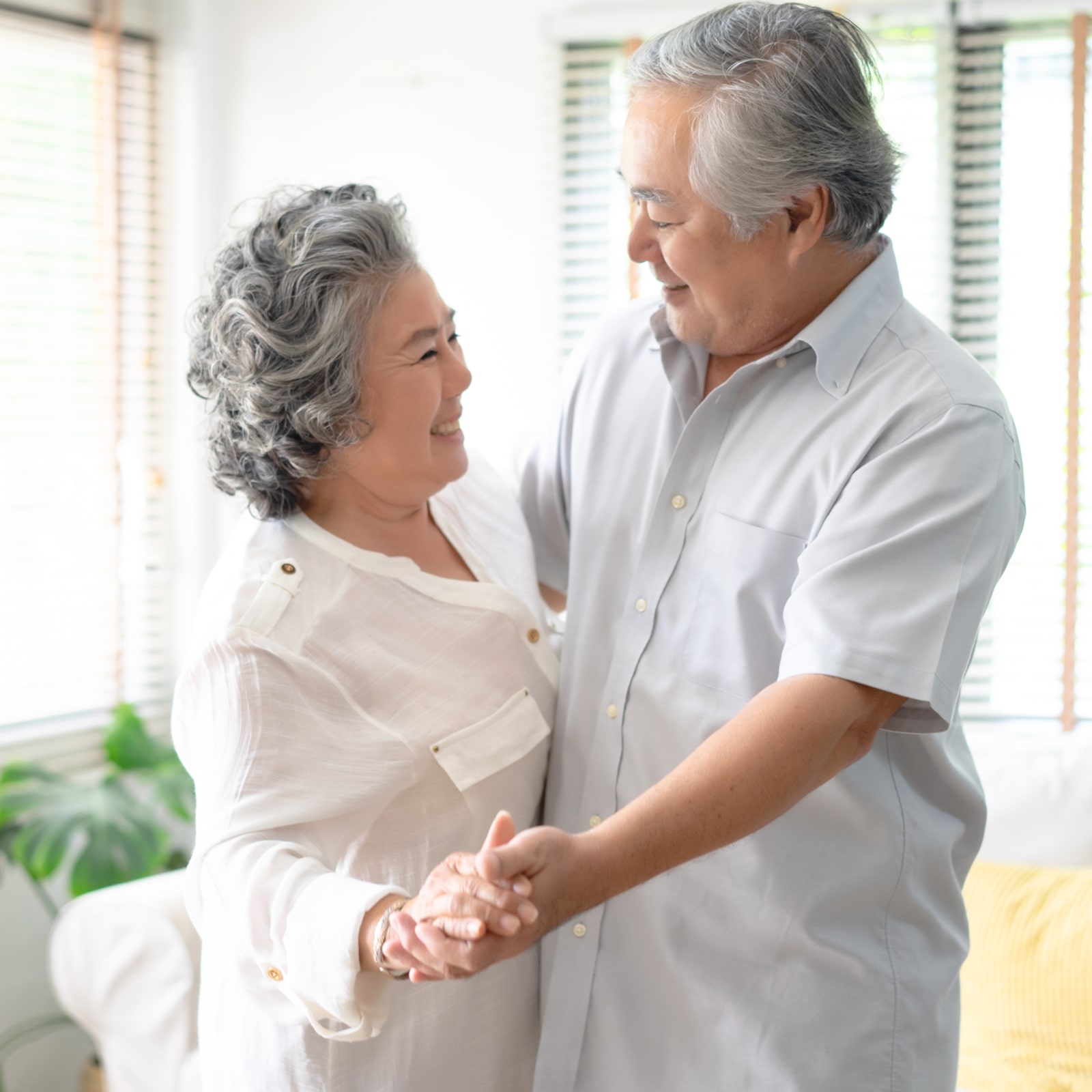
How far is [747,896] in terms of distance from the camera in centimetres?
136

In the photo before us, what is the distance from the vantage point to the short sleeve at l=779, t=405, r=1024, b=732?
46.8 inches

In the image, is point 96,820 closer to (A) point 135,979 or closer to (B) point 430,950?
(A) point 135,979

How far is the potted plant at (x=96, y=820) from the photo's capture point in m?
2.75

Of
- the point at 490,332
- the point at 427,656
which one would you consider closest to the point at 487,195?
the point at 490,332

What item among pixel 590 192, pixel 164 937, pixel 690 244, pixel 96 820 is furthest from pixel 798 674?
pixel 590 192

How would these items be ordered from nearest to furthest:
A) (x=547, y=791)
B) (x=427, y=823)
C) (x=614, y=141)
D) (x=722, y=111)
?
(x=722, y=111) → (x=427, y=823) → (x=547, y=791) → (x=614, y=141)

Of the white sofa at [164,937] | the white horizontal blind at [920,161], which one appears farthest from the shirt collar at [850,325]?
the white horizontal blind at [920,161]

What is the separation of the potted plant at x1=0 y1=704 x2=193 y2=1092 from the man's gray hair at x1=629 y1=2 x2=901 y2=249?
217cm

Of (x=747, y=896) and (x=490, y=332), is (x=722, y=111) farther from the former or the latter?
(x=490, y=332)

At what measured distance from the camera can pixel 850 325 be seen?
1.37 m

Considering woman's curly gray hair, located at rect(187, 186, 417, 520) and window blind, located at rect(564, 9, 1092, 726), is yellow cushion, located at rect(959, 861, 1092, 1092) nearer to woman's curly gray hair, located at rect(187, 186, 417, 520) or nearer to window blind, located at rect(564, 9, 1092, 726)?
window blind, located at rect(564, 9, 1092, 726)

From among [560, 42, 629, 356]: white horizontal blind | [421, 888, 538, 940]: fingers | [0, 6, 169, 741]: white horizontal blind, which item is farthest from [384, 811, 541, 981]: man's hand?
[0, 6, 169, 741]: white horizontal blind

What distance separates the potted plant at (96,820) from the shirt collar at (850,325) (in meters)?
2.09

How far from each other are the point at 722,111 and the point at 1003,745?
1874mm
